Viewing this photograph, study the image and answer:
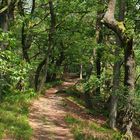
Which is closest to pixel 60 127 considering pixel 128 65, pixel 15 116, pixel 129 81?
pixel 15 116

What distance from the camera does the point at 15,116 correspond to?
17.8 metres

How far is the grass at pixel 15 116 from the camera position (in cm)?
1480

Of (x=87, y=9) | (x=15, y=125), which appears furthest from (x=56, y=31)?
(x=15, y=125)

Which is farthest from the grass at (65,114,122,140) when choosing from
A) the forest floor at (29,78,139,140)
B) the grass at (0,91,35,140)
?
the grass at (0,91,35,140)

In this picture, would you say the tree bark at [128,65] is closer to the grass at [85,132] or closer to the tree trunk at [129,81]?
the tree trunk at [129,81]

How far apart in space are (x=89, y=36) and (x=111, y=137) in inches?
549

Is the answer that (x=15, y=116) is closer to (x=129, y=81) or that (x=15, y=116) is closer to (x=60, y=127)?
(x=60, y=127)

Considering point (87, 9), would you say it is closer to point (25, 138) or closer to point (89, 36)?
point (89, 36)

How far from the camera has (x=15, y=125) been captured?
16.2 m

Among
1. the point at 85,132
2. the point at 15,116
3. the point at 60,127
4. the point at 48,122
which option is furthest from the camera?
the point at 48,122

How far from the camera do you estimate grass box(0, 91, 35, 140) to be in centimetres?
1480

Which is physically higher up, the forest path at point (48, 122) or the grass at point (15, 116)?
the grass at point (15, 116)

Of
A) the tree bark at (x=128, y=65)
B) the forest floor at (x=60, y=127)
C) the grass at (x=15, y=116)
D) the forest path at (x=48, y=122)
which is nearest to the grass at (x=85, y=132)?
the forest floor at (x=60, y=127)

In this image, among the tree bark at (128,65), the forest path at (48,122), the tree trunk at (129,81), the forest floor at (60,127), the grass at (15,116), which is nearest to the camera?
the tree bark at (128,65)
